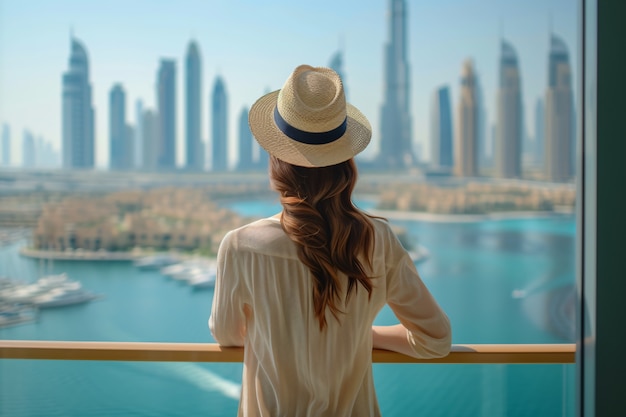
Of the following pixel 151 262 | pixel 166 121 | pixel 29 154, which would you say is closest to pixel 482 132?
pixel 166 121

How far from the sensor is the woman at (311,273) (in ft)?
3.23

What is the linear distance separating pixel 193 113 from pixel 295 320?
698 inches

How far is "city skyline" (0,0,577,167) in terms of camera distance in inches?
728

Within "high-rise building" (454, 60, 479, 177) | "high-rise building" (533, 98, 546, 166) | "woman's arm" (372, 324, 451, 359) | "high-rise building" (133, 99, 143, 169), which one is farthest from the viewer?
"high-rise building" (454, 60, 479, 177)

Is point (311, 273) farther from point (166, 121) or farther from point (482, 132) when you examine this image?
point (482, 132)

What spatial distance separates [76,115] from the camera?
1579cm

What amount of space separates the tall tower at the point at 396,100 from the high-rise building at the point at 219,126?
17.8ft

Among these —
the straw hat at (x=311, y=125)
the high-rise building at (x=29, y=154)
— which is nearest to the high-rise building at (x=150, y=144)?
the high-rise building at (x=29, y=154)

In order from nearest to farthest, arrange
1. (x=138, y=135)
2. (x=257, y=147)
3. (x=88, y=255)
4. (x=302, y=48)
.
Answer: (x=257, y=147) < (x=138, y=135) < (x=88, y=255) < (x=302, y=48)

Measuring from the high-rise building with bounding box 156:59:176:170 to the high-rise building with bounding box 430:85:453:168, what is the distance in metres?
9.67

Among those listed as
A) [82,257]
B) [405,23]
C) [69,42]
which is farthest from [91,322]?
[405,23]

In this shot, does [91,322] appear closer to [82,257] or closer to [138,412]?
[82,257]

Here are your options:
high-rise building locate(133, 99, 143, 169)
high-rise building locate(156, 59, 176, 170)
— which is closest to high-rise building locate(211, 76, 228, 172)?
high-rise building locate(156, 59, 176, 170)

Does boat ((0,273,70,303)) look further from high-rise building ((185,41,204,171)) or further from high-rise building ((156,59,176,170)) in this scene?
high-rise building ((185,41,204,171))
